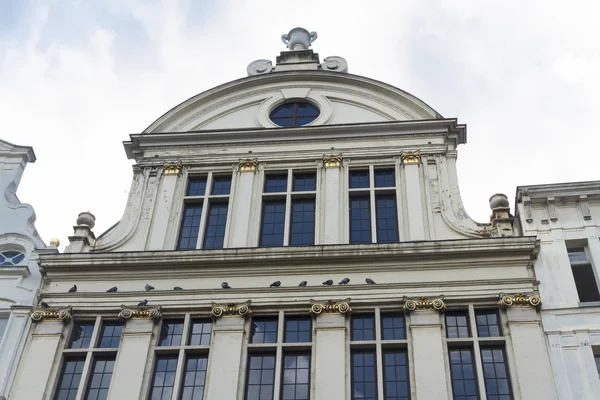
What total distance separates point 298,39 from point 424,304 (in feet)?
43.6

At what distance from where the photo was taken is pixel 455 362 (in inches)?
786

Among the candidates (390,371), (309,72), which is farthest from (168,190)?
(390,371)

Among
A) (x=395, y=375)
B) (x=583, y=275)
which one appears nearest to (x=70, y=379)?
(x=395, y=375)

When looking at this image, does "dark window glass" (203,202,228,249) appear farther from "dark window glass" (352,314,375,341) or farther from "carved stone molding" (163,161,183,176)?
"dark window glass" (352,314,375,341)

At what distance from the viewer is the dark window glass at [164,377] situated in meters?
20.0

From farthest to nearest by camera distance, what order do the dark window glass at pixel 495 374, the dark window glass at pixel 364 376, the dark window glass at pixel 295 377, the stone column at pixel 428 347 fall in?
the dark window glass at pixel 295 377
the dark window glass at pixel 364 376
the dark window glass at pixel 495 374
the stone column at pixel 428 347

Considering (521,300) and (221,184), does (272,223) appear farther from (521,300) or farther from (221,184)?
(521,300)

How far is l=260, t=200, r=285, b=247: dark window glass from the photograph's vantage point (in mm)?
23250

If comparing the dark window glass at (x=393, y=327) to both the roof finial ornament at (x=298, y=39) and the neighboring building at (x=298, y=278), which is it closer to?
the neighboring building at (x=298, y=278)

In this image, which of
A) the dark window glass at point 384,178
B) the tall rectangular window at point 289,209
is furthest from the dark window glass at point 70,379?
the dark window glass at point 384,178

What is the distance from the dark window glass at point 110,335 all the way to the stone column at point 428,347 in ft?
24.1

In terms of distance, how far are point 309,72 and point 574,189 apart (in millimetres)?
9717

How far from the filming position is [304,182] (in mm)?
24859

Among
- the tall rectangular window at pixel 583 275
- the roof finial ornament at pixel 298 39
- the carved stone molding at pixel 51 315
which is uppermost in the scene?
the roof finial ornament at pixel 298 39
